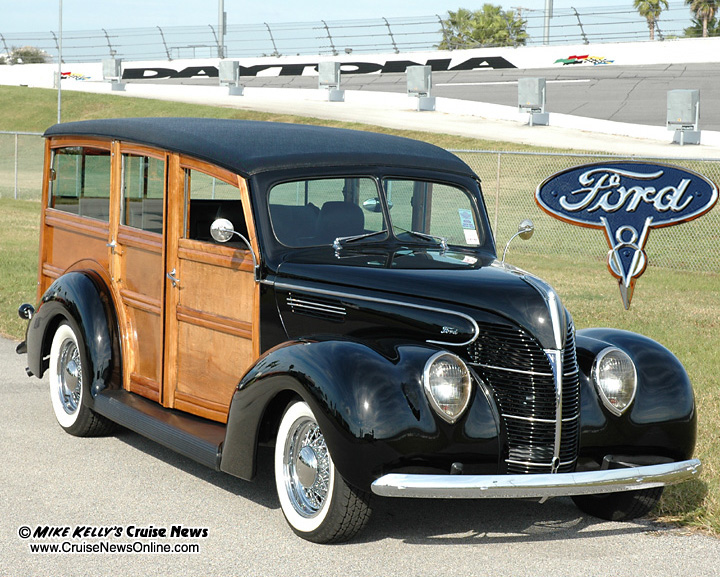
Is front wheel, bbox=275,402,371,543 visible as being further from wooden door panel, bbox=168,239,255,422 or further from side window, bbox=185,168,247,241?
side window, bbox=185,168,247,241

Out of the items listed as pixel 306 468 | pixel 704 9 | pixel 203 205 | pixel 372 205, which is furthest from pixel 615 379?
pixel 704 9

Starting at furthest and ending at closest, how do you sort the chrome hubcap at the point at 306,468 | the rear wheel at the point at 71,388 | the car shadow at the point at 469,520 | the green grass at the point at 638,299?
the rear wheel at the point at 71,388
the green grass at the point at 638,299
the car shadow at the point at 469,520
the chrome hubcap at the point at 306,468

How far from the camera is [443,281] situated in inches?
180

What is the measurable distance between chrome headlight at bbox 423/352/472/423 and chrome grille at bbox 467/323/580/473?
18 centimetres

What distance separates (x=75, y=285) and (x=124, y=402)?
927 mm

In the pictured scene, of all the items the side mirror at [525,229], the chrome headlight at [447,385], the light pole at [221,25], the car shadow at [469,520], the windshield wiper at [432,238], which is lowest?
the car shadow at [469,520]

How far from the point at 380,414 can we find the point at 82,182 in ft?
11.0

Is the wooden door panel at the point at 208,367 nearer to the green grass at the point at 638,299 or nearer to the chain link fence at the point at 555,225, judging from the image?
the green grass at the point at 638,299

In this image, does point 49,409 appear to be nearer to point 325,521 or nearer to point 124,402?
point 124,402

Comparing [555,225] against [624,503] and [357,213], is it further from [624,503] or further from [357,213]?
[624,503]

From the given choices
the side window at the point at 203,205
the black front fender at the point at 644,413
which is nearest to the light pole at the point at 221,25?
the side window at the point at 203,205

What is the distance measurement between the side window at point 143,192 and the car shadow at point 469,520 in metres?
1.56

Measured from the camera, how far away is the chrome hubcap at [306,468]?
175 inches

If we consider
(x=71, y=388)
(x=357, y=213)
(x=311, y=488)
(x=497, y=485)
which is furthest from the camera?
(x=71, y=388)
